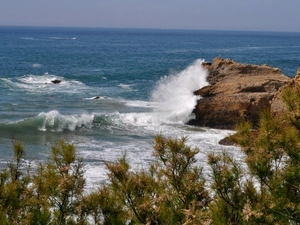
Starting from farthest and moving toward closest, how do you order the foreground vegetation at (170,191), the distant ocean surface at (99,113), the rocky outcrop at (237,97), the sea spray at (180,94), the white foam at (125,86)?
1. the white foam at (125,86)
2. the sea spray at (180,94)
3. the rocky outcrop at (237,97)
4. the distant ocean surface at (99,113)
5. the foreground vegetation at (170,191)

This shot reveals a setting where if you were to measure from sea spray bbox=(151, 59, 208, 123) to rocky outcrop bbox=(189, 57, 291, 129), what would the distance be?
1.14 metres

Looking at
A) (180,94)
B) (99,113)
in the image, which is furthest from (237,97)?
(99,113)

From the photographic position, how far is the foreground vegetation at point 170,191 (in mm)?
9172

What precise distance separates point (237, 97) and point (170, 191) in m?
19.6

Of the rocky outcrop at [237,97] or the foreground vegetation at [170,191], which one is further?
the rocky outcrop at [237,97]

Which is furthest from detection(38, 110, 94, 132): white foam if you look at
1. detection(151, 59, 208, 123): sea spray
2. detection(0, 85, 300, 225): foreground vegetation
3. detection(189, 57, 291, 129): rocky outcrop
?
detection(0, 85, 300, 225): foreground vegetation

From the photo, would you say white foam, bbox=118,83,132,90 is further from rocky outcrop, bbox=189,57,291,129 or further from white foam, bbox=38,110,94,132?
white foam, bbox=38,110,94,132

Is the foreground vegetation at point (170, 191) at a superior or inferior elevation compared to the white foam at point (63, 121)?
superior

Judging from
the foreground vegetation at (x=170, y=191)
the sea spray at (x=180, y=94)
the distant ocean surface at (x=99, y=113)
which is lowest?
the distant ocean surface at (x=99, y=113)

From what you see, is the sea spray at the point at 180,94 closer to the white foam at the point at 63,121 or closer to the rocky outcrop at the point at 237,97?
the rocky outcrop at the point at 237,97

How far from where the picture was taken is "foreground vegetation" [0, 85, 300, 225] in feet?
30.1

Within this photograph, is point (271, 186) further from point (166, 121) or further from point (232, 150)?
point (166, 121)

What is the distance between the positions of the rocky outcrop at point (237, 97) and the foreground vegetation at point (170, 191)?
54.1 ft

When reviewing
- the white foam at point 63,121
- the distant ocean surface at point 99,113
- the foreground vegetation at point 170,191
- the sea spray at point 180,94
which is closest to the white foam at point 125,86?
the distant ocean surface at point 99,113
